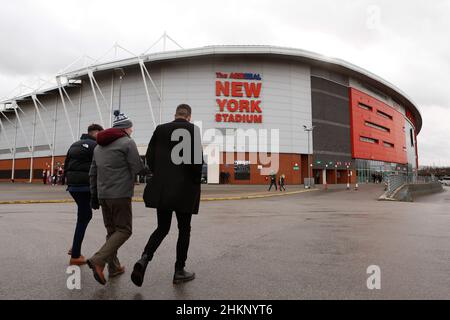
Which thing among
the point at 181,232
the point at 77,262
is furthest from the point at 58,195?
the point at 181,232

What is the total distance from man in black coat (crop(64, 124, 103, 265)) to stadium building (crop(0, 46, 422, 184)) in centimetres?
2988

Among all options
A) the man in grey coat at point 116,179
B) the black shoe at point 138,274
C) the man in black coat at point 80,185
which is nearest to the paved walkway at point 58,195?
the man in black coat at point 80,185

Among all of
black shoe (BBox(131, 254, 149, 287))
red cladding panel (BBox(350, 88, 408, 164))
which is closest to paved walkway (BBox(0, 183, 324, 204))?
black shoe (BBox(131, 254, 149, 287))

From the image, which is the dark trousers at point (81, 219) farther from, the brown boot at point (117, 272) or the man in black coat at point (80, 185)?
the brown boot at point (117, 272)

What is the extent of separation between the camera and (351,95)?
45.6 meters

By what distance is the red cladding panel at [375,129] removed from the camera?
46125mm

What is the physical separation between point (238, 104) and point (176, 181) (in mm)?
33920

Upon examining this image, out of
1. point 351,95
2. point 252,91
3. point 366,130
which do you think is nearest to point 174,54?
point 252,91

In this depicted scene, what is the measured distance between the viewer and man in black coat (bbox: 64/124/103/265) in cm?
378

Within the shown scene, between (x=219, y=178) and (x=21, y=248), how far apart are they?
30982 mm

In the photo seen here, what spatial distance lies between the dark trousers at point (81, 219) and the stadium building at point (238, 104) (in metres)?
30.0

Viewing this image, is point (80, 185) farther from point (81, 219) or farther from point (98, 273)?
point (98, 273)

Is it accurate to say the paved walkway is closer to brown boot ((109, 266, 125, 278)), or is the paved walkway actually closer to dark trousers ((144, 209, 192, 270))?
brown boot ((109, 266, 125, 278))

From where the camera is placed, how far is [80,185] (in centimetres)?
381
